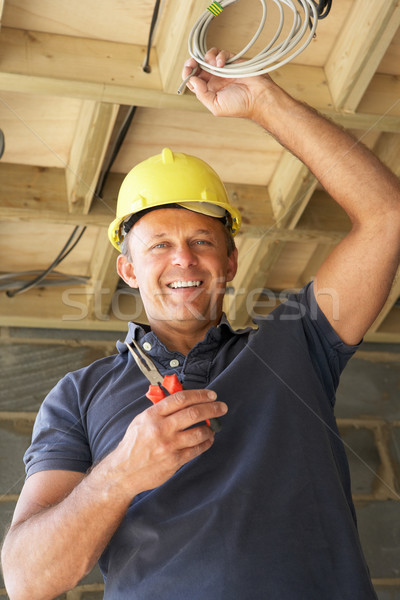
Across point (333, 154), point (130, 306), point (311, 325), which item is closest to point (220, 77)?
point (333, 154)

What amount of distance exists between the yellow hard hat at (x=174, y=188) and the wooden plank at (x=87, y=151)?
2.28 ft

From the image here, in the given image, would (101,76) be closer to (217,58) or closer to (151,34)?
(151,34)

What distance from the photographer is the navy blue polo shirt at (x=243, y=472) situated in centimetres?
134

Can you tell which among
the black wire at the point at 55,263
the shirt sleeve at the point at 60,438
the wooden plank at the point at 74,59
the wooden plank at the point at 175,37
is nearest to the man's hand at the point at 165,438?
the shirt sleeve at the point at 60,438

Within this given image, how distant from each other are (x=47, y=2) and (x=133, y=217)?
107 centimetres

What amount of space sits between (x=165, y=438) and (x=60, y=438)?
51 centimetres

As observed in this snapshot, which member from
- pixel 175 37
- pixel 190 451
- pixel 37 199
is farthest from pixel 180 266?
pixel 37 199

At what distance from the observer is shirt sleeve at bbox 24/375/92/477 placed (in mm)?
1668

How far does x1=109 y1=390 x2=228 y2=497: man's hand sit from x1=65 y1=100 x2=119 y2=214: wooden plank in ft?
5.70

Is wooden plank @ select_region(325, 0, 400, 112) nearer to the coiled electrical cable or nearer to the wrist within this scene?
the coiled electrical cable

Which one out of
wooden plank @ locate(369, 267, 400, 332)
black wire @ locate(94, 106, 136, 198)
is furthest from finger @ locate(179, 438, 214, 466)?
wooden plank @ locate(369, 267, 400, 332)

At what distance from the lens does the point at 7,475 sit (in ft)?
11.5

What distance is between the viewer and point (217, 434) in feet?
4.99

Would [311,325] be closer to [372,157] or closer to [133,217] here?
[372,157]
